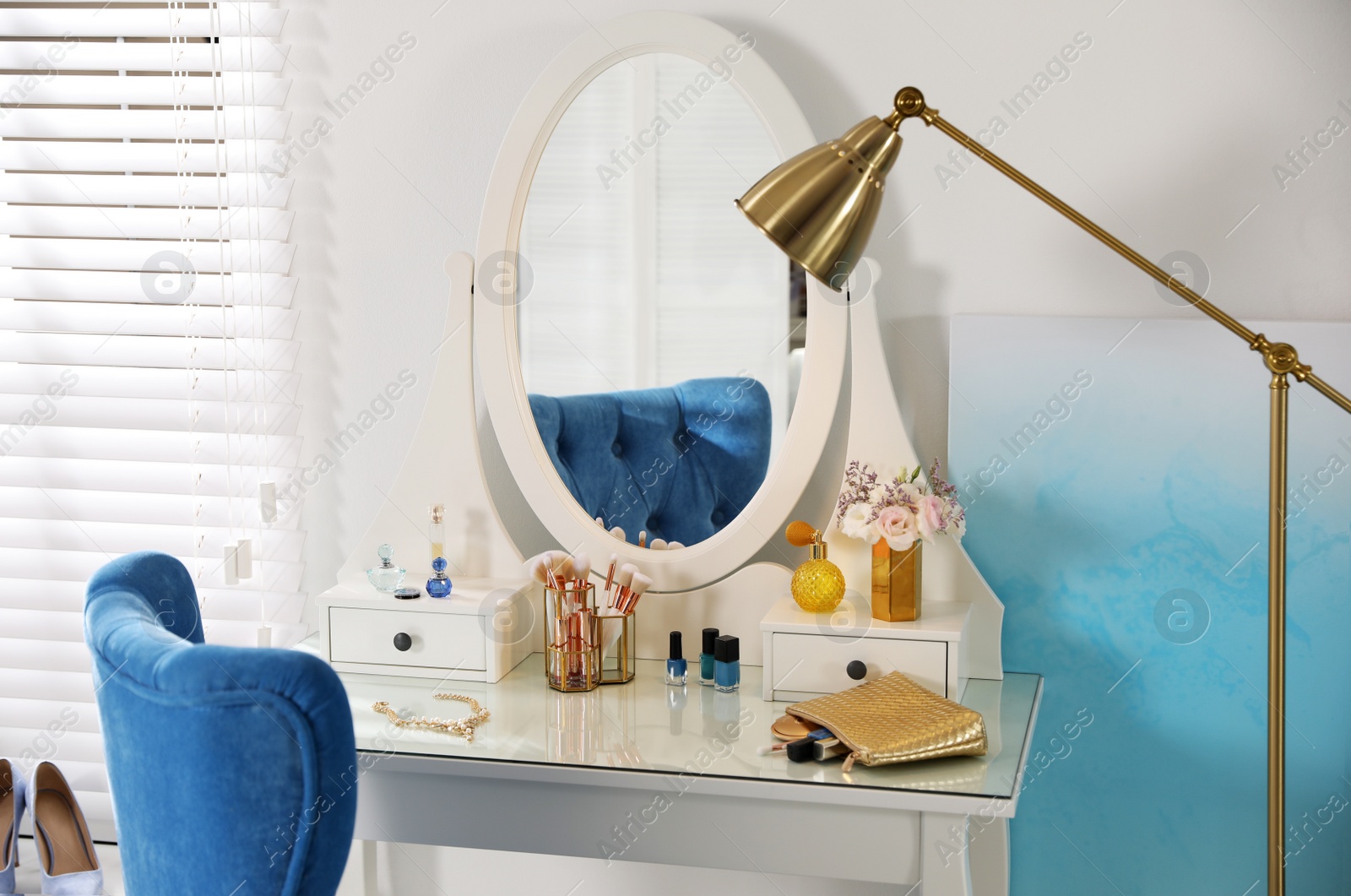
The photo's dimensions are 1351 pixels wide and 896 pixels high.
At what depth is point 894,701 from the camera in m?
1.47

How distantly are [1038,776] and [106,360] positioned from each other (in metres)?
1.69

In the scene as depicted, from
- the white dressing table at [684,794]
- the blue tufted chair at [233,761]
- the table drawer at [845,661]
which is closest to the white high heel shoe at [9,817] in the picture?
the white dressing table at [684,794]

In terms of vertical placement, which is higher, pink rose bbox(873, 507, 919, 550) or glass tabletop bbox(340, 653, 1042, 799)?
pink rose bbox(873, 507, 919, 550)

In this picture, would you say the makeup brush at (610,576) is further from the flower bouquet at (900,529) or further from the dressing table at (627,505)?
the flower bouquet at (900,529)

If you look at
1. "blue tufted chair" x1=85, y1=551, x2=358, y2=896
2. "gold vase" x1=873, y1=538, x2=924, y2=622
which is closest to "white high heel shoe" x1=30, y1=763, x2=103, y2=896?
"blue tufted chair" x1=85, y1=551, x2=358, y2=896

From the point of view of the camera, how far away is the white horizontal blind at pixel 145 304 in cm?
194

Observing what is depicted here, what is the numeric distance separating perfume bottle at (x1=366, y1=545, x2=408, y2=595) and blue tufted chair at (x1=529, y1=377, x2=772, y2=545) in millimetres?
294

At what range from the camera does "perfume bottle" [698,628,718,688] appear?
168 centimetres

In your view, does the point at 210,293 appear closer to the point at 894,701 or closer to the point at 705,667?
the point at 705,667

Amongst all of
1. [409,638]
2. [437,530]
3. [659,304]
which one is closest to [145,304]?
[437,530]

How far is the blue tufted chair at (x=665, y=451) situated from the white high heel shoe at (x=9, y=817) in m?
1.12

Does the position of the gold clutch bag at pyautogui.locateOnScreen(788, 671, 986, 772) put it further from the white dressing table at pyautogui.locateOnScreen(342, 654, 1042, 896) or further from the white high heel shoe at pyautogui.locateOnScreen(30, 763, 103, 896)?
the white high heel shoe at pyautogui.locateOnScreen(30, 763, 103, 896)

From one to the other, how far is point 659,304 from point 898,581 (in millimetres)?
540

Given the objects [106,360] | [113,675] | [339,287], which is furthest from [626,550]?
[106,360]
